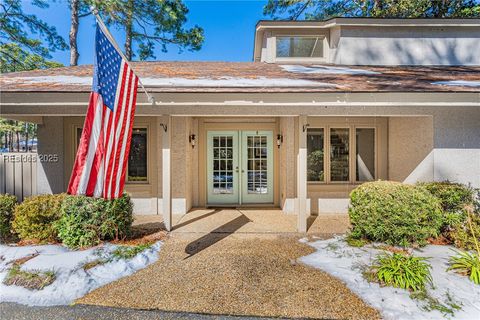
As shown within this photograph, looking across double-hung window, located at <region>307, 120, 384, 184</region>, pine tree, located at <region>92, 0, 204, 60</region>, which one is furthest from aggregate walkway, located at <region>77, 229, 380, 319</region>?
pine tree, located at <region>92, 0, 204, 60</region>

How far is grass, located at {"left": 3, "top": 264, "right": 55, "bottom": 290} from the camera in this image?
3633 mm

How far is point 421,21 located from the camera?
8.73m

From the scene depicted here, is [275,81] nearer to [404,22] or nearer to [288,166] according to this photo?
[288,166]

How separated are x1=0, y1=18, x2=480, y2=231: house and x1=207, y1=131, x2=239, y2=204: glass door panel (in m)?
0.03

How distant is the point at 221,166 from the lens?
28.6 feet

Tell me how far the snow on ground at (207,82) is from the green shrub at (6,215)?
2786mm

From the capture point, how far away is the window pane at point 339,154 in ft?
25.3

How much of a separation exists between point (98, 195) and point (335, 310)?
336 centimetres

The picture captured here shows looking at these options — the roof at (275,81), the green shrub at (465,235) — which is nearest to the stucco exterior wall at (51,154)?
the roof at (275,81)

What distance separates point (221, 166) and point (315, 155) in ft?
10.3

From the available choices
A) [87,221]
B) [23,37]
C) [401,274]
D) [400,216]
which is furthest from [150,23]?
[401,274]

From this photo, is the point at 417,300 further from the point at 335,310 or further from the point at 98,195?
the point at 98,195

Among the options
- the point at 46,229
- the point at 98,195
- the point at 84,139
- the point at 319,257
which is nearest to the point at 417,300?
the point at 319,257

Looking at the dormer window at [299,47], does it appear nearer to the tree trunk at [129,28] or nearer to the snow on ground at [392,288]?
the snow on ground at [392,288]
